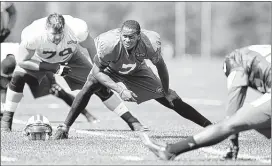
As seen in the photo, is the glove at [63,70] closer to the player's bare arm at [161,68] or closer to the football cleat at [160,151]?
the player's bare arm at [161,68]

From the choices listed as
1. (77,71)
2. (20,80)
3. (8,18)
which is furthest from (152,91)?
(8,18)

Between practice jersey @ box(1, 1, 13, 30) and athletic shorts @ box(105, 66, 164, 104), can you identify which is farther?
practice jersey @ box(1, 1, 13, 30)

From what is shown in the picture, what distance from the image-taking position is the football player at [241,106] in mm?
7618

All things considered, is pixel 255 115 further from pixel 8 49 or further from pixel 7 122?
pixel 8 49

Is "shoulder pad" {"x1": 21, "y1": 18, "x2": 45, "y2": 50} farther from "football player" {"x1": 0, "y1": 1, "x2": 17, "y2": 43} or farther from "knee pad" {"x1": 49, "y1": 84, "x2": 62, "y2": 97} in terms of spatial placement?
"football player" {"x1": 0, "y1": 1, "x2": 17, "y2": 43}

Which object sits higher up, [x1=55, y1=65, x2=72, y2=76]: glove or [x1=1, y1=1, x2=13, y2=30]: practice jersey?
[x1=55, y1=65, x2=72, y2=76]: glove

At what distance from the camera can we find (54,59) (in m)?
11.5

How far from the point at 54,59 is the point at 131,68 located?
1.43 meters

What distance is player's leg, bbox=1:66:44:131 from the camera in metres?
11.4

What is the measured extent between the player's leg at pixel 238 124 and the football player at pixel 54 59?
3686 mm

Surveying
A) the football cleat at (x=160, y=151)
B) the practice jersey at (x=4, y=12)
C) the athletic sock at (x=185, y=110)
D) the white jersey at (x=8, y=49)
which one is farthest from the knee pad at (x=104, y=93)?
the practice jersey at (x=4, y=12)

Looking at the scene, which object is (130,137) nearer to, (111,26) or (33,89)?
(33,89)

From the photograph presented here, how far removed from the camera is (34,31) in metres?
11.2

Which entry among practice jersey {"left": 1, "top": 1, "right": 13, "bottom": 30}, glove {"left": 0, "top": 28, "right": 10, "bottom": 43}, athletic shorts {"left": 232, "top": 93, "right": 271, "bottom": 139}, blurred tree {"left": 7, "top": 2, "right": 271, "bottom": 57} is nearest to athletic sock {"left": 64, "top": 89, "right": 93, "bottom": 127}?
athletic shorts {"left": 232, "top": 93, "right": 271, "bottom": 139}
